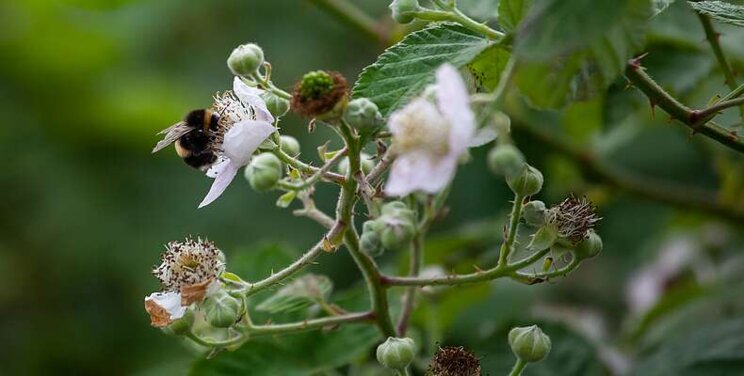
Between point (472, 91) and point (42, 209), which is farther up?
point (472, 91)

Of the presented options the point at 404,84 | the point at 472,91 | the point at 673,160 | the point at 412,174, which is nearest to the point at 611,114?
the point at 472,91

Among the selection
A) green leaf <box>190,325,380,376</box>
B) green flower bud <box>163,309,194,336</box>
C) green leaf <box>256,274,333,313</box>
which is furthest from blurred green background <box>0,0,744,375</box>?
green flower bud <box>163,309,194,336</box>

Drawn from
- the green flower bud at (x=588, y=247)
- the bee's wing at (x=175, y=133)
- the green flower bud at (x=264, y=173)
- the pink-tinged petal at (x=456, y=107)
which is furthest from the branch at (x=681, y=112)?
the bee's wing at (x=175, y=133)

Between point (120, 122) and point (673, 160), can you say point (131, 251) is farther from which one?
point (673, 160)

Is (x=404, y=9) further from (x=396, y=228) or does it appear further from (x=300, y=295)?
(x=300, y=295)

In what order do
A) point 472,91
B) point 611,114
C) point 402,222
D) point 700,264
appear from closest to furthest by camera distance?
point 402,222 → point 472,91 → point 611,114 → point 700,264

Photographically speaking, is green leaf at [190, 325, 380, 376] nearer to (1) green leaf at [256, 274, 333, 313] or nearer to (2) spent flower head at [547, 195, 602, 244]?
(1) green leaf at [256, 274, 333, 313]

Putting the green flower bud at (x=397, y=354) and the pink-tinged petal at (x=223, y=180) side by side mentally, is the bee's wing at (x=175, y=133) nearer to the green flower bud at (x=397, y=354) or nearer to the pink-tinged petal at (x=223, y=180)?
the pink-tinged petal at (x=223, y=180)
